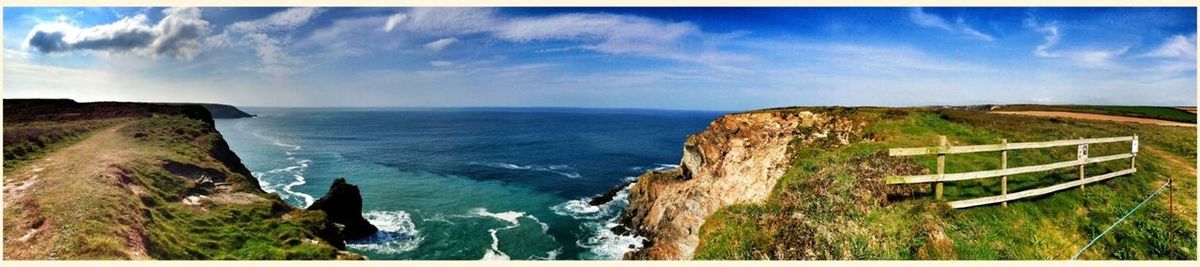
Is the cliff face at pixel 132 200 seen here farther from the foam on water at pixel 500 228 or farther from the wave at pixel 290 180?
the wave at pixel 290 180

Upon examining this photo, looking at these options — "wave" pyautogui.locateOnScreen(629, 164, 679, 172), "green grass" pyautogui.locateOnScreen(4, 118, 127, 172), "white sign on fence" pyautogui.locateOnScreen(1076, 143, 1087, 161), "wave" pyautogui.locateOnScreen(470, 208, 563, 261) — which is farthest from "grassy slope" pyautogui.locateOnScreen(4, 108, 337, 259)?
"wave" pyautogui.locateOnScreen(629, 164, 679, 172)

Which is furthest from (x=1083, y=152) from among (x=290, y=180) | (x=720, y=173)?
(x=290, y=180)

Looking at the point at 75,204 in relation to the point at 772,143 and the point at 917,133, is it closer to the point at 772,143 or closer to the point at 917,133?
the point at 772,143

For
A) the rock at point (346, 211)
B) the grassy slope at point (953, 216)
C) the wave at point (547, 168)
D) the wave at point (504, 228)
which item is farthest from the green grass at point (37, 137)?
the wave at point (547, 168)

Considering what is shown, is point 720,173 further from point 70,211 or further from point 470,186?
point 70,211

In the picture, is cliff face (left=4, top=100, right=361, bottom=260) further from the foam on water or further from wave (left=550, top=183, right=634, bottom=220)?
wave (left=550, top=183, right=634, bottom=220)

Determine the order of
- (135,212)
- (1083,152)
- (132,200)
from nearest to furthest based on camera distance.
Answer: (1083,152) < (135,212) < (132,200)
